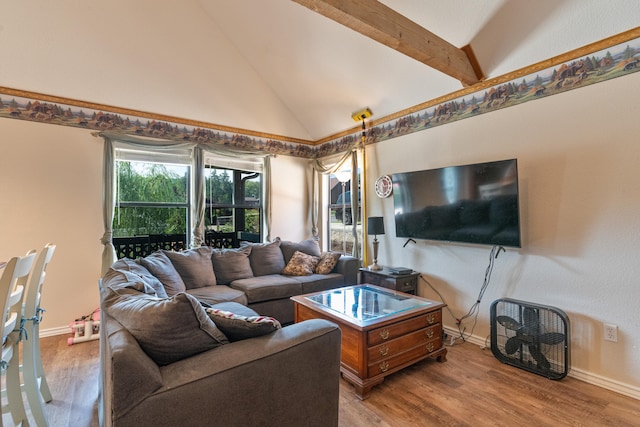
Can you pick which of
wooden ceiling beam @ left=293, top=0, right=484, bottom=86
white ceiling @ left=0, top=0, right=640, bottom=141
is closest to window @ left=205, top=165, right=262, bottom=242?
white ceiling @ left=0, top=0, right=640, bottom=141

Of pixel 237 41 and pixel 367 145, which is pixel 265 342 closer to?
pixel 367 145

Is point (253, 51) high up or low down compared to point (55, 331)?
up

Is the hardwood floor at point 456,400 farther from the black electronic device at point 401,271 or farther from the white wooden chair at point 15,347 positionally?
the black electronic device at point 401,271

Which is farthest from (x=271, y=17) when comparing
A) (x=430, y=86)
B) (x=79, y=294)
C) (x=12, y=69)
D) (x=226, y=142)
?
(x=79, y=294)

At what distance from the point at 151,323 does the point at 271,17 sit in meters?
3.65

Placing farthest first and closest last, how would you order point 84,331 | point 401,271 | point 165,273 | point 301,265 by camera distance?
point 301,265 < point 401,271 < point 84,331 < point 165,273

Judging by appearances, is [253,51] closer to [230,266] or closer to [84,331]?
[230,266]

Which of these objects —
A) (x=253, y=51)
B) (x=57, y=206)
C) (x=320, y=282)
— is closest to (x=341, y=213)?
(x=320, y=282)

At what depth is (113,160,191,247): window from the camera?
3.71 meters

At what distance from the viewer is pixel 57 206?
328 cm

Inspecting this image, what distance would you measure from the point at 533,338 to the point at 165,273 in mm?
3280

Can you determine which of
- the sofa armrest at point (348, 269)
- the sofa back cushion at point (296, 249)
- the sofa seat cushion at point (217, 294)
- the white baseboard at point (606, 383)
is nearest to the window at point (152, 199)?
the sofa seat cushion at point (217, 294)

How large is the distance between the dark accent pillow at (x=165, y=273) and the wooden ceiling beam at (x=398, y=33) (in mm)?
2501

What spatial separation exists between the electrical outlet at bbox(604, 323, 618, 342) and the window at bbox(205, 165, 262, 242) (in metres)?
4.10
